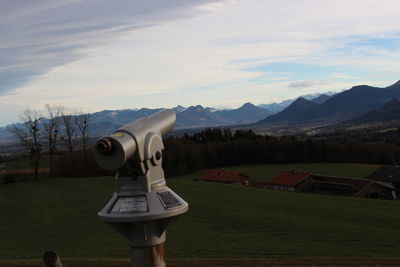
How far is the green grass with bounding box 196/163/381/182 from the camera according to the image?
6919cm

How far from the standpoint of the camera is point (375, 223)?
26.9 meters

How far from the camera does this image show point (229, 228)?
25.4m

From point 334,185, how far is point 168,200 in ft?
186

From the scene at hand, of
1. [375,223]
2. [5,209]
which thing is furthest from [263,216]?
[5,209]

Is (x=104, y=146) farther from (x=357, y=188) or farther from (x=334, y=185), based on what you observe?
(x=334, y=185)

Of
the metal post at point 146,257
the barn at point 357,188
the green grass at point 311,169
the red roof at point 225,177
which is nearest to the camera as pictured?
the metal post at point 146,257

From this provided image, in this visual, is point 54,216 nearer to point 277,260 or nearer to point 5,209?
point 5,209

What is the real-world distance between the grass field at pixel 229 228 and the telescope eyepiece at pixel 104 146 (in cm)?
1470

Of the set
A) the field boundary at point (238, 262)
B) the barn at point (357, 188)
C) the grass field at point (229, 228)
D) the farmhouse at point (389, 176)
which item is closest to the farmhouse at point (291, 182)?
the barn at point (357, 188)

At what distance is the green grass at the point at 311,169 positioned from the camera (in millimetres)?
69188

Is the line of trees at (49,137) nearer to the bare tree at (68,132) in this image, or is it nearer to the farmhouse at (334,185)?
the bare tree at (68,132)

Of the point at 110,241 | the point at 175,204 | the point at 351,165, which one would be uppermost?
the point at 175,204

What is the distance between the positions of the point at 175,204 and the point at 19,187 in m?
53.8

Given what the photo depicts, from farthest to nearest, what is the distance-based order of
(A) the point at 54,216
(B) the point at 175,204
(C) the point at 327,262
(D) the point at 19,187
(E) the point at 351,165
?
(E) the point at 351,165 < (D) the point at 19,187 < (A) the point at 54,216 < (C) the point at 327,262 < (B) the point at 175,204
